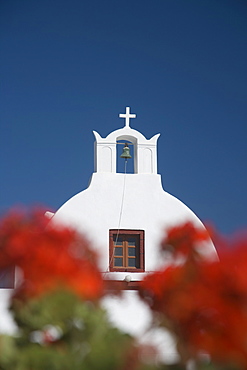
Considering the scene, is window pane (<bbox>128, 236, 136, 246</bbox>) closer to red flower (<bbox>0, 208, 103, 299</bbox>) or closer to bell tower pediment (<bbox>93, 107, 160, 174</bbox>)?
bell tower pediment (<bbox>93, 107, 160, 174</bbox>)

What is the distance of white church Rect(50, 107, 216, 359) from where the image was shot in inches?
468

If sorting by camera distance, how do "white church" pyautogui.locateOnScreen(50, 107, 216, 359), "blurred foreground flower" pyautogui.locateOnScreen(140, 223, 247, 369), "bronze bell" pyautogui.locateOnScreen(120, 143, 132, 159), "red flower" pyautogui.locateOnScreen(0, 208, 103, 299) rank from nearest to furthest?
"blurred foreground flower" pyautogui.locateOnScreen(140, 223, 247, 369), "red flower" pyautogui.locateOnScreen(0, 208, 103, 299), "white church" pyautogui.locateOnScreen(50, 107, 216, 359), "bronze bell" pyautogui.locateOnScreen(120, 143, 132, 159)

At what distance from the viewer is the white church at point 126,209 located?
11.9 meters

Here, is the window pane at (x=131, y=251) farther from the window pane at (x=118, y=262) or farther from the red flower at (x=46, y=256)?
the red flower at (x=46, y=256)

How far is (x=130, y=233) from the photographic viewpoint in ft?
39.6

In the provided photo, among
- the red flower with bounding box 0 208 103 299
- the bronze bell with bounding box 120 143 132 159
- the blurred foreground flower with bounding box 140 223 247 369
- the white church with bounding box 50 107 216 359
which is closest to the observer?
the blurred foreground flower with bounding box 140 223 247 369

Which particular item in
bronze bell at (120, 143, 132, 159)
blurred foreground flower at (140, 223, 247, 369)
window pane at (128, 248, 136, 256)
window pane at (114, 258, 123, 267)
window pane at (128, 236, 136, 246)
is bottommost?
blurred foreground flower at (140, 223, 247, 369)

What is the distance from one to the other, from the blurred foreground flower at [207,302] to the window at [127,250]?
24.3 feet

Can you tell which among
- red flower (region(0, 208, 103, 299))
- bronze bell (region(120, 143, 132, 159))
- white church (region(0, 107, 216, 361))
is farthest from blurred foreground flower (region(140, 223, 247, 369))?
bronze bell (region(120, 143, 132, 159))

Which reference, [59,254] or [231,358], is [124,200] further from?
[231,358]

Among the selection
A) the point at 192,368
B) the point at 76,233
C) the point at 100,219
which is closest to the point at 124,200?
the point at 100,219

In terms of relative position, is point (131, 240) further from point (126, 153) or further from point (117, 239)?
point (126, 153)

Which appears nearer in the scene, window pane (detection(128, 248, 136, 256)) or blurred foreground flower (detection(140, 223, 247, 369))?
blurred foreground flower (detection(140, 223, 247, 369))

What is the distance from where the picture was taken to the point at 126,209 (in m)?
12.2
